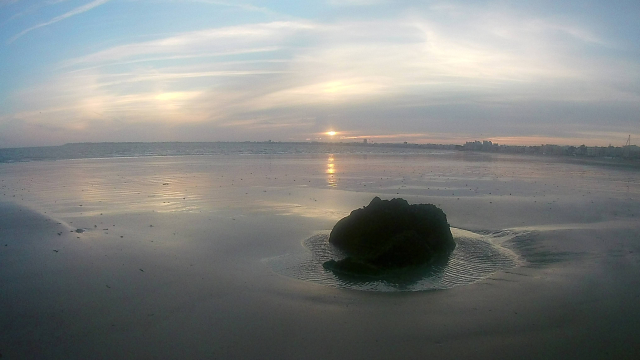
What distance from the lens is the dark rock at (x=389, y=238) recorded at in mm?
8102

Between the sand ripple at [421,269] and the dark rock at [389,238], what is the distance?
0.23m

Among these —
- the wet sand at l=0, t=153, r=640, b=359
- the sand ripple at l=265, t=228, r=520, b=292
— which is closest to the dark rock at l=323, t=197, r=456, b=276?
the sand ripple at l=265, t=228, r=520, b=292

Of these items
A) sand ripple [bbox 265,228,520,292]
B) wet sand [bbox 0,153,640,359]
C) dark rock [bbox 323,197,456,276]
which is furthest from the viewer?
dark rock [bbox 323,197,456,276]

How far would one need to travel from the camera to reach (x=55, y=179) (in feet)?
77.6

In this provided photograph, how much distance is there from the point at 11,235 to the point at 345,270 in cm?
845

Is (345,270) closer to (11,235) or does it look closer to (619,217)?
(11,235)

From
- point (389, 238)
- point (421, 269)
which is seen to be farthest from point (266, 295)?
point (389, 238)

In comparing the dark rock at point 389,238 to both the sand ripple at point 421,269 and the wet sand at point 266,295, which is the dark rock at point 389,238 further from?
the wet sand at point 266,295

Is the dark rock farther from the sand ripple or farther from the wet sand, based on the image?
the wet sand

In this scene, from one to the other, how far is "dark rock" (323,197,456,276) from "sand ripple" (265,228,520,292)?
229 millimetres

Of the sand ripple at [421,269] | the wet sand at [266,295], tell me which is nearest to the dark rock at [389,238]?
the sand ripple at [421,269]

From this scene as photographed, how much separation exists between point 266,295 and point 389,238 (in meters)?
3.18

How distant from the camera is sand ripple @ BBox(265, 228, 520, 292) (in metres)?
7.36

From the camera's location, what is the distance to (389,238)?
9047 mm
